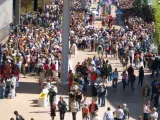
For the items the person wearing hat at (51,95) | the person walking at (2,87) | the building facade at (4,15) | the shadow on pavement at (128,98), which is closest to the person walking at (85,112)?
the person wearing hat at (51,95)

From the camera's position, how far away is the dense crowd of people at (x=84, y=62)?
25.6 metres

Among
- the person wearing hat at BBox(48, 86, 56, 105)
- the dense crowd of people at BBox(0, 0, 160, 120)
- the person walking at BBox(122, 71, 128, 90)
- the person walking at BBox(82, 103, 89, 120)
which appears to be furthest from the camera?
the person walking at BBox(122, 71, 128, 90)

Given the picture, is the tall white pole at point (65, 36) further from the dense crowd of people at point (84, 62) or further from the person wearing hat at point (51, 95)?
the person wearing hat at point (51, 95)

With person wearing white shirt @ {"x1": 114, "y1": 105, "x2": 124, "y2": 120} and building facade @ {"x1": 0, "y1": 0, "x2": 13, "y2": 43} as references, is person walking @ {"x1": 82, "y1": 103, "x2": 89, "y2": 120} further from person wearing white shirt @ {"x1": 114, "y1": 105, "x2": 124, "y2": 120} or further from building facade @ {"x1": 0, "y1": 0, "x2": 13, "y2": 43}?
building facade @ {"x1": 0, "y1": 0, "x2": 13, "y2": 43}

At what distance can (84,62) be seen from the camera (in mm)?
33031

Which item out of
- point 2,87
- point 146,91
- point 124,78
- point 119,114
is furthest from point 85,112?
point 124,78

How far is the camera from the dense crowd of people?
2556cm

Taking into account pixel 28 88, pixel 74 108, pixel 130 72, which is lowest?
pixel 74 108

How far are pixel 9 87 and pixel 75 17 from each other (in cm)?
2772

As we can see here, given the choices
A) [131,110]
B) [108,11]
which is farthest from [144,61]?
[108,11]

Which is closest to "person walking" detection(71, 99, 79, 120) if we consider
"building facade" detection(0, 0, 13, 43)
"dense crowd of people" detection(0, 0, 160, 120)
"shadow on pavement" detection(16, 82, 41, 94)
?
"dense crowd of people" detection(0, 0, 160, 120)

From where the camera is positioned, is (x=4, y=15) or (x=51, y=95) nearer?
(x=51, y=95)

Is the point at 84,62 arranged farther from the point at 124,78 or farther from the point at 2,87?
the point at 2,87

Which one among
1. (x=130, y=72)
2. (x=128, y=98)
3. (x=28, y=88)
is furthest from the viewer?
(x=130, y=72)
